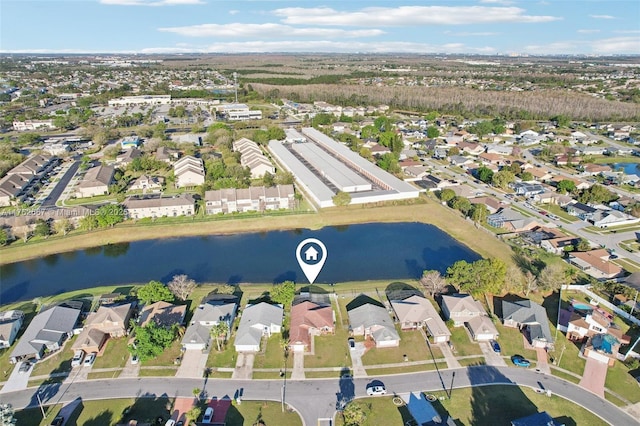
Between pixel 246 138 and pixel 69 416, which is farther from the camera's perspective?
pixel 246 138

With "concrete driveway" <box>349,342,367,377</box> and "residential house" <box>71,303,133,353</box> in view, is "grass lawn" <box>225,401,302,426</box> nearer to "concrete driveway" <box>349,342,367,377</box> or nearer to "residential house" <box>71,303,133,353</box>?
"concrete driveway" <box>349,342,367,377</box>

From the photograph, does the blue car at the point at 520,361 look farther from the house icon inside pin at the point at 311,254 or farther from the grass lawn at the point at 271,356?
the house icon inside pin at the point at 311,254

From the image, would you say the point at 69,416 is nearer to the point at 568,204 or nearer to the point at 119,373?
the point at 119,373

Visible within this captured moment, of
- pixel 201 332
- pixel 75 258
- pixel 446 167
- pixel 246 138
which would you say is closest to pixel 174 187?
pixel 75 258

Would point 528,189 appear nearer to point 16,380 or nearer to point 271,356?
point 271,356

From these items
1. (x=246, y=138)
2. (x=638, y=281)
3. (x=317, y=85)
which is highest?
(x=317, y=85)

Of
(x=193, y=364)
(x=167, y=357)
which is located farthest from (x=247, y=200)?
(x=193, y=364)

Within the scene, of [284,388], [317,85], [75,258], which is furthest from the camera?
[317,85]

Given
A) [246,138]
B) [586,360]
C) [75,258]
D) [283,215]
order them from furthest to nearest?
[246,138]
[283,215]
[75,258]
[586,360]
